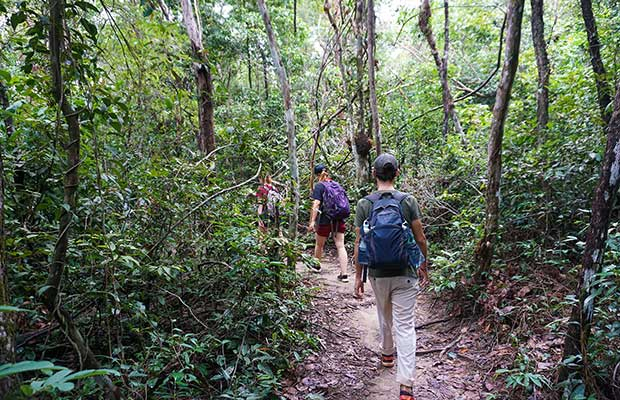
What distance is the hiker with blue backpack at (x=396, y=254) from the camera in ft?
10.6

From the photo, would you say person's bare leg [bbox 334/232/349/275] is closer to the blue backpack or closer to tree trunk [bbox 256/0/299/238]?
tree trunk [bbox 256/0/299/238]

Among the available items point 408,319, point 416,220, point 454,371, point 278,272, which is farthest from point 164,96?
point 454,371

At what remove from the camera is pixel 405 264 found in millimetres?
3270

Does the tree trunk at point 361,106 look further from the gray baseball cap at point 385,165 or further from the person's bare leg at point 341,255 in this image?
the gray baseball cap at point 385,165

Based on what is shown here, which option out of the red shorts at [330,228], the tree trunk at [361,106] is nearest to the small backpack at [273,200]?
the red shorts at [330,228]

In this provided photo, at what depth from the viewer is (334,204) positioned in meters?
6.41

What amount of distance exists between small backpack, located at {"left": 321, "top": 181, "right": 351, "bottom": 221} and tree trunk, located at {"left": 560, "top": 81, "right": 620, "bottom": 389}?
155 inches

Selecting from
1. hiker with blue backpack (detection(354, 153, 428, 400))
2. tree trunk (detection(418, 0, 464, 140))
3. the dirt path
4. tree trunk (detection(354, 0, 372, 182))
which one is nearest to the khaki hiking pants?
hiker with blue backpack (detection(354, 153, 428, 400))

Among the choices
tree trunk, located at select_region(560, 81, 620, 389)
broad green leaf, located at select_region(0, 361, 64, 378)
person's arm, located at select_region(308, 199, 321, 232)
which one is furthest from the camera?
person's arm, located at select_region(308, 199, 321, 232)

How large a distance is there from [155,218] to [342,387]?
2.58 m

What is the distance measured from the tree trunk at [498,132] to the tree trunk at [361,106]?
4.57m

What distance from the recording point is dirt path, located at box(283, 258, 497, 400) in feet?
11.7

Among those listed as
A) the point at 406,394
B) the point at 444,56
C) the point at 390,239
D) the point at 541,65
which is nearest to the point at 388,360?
the point at 406,394

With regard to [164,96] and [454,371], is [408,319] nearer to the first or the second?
[454,371]
